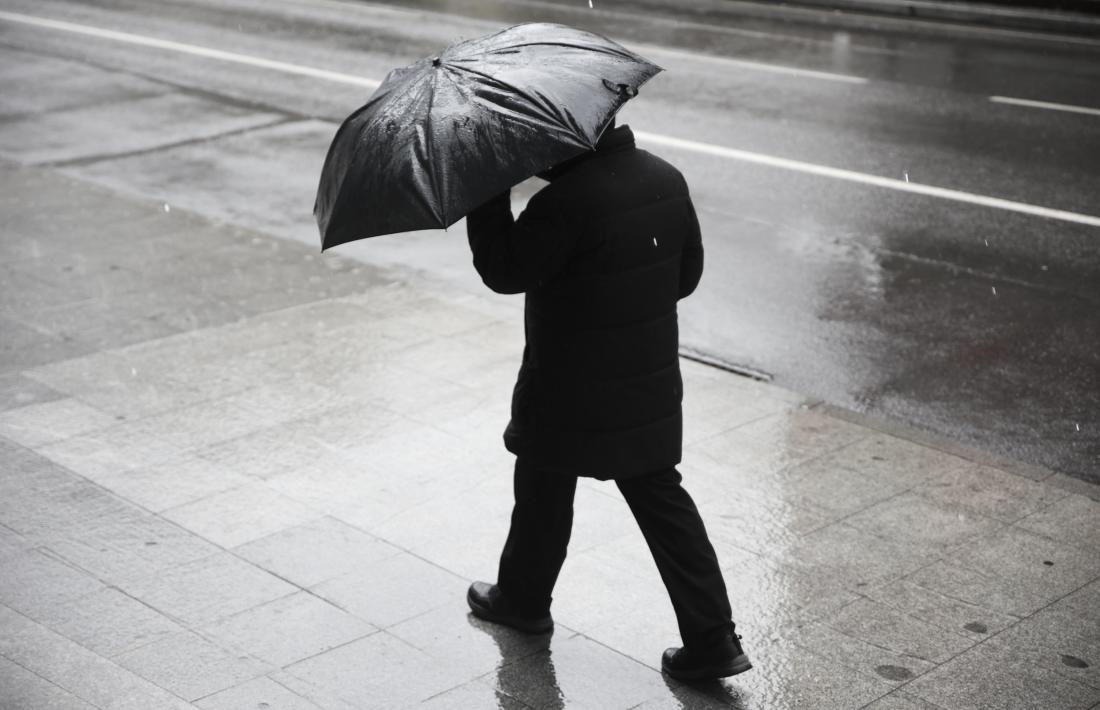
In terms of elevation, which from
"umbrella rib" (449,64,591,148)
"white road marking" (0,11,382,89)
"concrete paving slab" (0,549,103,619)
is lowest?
"concrete paving slab" (0,549,103,619)

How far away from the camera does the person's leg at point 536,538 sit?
4574mm

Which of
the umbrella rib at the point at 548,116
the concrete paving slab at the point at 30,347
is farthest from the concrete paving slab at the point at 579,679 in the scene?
the concrete paving slab at the point at 30,347

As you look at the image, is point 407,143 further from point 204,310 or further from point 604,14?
point 604,14

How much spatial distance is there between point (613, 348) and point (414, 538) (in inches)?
60.4

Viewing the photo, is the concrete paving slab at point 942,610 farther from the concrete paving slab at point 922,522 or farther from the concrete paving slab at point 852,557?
the concrete paving slab at point 922,522

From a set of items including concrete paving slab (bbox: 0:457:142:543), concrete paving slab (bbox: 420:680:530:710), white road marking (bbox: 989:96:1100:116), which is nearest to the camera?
concrete paving slab (bbox: 420:680:530:710)

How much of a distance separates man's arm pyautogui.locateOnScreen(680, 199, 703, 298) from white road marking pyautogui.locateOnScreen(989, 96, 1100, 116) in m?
10.2

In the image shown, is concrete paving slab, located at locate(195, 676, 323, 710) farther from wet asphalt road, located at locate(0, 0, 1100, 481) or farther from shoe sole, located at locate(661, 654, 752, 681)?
wet asphalt road, located at locate(0, 0, 1100, 481)

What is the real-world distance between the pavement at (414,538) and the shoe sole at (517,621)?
41 millimetres

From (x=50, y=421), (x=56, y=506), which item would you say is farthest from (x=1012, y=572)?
(x=50, y=421)

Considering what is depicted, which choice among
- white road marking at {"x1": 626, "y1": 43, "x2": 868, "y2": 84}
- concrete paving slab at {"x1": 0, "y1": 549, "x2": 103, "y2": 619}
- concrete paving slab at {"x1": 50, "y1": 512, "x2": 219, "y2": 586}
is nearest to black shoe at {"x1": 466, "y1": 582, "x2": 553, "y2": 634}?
concrete paving slab at {"x1": 50, "y1": 512, "x2": 219, "y2": 586}

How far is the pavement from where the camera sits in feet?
14.6

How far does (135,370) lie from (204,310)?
984mm

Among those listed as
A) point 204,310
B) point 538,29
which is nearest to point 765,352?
point 204,310
